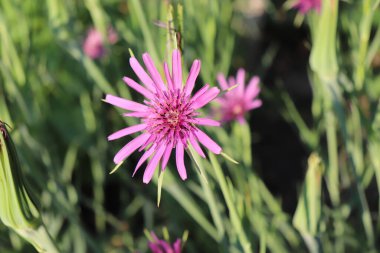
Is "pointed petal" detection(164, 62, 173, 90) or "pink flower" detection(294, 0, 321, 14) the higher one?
"pink flower" detection(294, 0, 321, 14)

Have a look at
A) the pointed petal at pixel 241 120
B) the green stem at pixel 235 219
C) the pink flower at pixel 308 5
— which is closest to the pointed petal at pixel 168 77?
the green stem at pixel 235 219

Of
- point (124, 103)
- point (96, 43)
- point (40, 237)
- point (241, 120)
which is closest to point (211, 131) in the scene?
point (241, 120)

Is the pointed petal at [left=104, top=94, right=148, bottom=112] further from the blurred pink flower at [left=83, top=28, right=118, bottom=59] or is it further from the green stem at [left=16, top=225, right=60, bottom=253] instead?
the blurred pink flower at [left=83, top=28, right=118, bottom=59]

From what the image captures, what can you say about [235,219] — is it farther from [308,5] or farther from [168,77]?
[308,5]

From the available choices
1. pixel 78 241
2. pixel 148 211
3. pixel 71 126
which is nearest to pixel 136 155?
pixel 71 126

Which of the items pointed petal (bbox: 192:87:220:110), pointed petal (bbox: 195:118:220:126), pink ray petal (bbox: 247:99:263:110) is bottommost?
pointed petal (bbox: 195:118:220:126)

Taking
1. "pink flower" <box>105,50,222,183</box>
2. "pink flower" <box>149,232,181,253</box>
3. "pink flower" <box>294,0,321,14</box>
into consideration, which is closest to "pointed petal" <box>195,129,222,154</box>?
"pink flower" <box>105,50,222,183</box>
